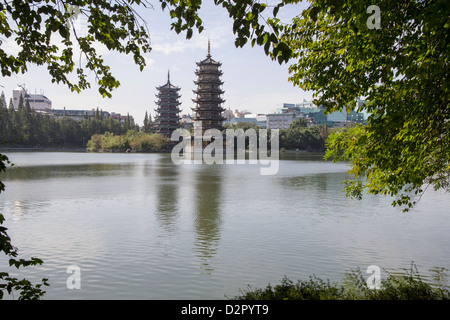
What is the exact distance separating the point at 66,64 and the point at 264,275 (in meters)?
4.83

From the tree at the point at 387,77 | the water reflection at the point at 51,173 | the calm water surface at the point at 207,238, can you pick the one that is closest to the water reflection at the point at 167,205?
the calm water surface at the point at 207,238

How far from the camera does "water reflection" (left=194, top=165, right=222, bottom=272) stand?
8.07 metres

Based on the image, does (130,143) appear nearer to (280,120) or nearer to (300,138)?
(300,138)

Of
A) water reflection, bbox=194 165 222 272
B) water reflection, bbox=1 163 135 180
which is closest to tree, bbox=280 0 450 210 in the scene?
water reflection, bbox=194 165 222 272

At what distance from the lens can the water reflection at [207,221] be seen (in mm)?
8071

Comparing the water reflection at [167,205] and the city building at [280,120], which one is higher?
the city building at [280,120]

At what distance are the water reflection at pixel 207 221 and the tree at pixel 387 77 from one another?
363 cm

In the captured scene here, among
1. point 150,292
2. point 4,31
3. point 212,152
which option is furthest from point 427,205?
point 212,152

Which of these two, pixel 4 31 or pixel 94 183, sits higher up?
pixel 4 31

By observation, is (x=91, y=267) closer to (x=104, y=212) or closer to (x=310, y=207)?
(x=104, y=212)

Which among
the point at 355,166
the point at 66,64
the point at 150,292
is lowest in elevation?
the point at 150,292

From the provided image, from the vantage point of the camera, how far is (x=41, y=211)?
12.6 meters

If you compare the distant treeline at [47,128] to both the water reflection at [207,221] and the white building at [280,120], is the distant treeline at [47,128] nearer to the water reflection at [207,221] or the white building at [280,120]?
the water reflection at [207,221]
